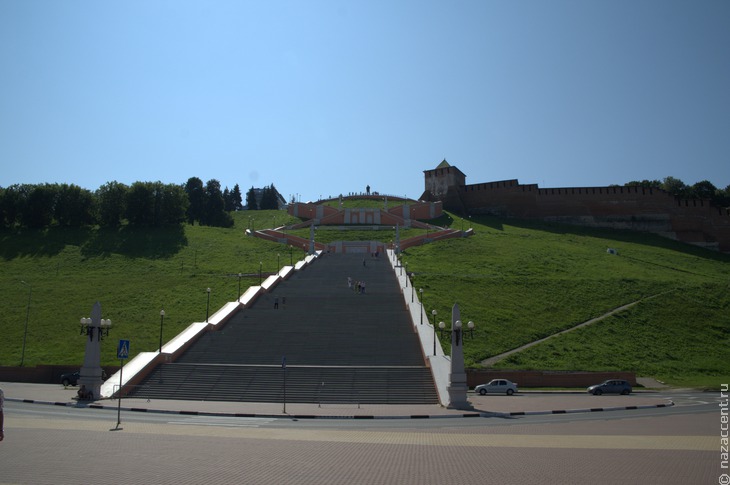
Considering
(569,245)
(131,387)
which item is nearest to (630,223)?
(569,245)

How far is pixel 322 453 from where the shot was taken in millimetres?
10766

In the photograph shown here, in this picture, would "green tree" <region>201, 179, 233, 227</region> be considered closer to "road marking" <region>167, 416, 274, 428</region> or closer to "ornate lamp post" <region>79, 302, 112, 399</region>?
"ornate lamp post" <region>79, 302, 112, 399</region>

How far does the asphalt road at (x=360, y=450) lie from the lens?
8.88 meters

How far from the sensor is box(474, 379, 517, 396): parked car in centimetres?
2323

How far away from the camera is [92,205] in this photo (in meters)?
64.0

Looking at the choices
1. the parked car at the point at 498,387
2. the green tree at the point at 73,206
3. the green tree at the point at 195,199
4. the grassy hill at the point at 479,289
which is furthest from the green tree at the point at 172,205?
the parked car at the point at 498,387

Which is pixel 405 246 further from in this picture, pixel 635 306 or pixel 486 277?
pixel 635 306

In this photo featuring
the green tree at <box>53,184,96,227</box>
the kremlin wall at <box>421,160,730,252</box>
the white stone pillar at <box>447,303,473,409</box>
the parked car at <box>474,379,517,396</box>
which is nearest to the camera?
the white stone pillar at <box>447,303,473,409</box>

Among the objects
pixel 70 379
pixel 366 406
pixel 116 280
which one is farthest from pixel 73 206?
pixel 366 406

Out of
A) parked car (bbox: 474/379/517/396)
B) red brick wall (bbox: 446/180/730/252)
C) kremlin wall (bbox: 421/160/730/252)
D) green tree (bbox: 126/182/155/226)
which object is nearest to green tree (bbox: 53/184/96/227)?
green tree (bbox: 126/182/155/226)

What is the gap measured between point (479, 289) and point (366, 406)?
19565mm

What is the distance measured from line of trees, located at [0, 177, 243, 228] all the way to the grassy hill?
2439 mm

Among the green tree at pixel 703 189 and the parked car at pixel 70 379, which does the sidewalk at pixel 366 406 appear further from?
the green tree at pixel 703 189

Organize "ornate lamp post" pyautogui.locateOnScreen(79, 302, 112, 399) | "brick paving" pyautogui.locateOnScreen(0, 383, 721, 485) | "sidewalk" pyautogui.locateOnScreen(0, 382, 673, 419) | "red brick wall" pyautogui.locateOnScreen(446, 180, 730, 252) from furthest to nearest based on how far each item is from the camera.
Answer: "red brick wall" pyautogui.locateOnScreen(446, 180, 730, 252) → "ornate lamp post" pyautogui.locateOnScreen(79, 302, 112, 399) → "sidewalk" pyautogui.locateOnScreen(0, 382, 673, 419) → "brick paving" pyautogui.locateOnScreen(0, 383, 721, 485)
